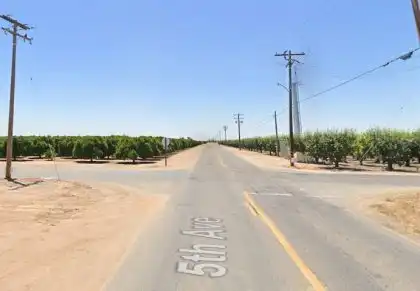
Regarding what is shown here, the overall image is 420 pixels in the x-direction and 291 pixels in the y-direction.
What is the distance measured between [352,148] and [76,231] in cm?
3646

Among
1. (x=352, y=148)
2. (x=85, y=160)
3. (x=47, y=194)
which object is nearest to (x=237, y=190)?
(x=47, y=194)

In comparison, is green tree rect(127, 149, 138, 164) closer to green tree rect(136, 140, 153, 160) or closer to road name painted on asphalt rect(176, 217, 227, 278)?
green tree rect(136, 140, 153, 160)

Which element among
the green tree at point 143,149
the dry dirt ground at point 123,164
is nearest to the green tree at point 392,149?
the dry dirt ground at point 123,164

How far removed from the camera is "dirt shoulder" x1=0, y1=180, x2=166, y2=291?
7.20 metres

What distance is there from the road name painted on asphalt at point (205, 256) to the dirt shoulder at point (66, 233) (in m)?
1.14

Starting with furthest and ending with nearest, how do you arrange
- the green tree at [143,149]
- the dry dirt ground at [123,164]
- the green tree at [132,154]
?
the green tree at [143,149]
the green tree at [132,154]
the dry dirt ground at [123,164]

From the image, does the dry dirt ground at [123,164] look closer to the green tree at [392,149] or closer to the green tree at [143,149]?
the green tree at [143,149]

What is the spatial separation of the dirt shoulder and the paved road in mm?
498

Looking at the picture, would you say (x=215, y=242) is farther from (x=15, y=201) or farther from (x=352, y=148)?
(x=352, y=148)

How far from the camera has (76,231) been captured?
36.9 ft

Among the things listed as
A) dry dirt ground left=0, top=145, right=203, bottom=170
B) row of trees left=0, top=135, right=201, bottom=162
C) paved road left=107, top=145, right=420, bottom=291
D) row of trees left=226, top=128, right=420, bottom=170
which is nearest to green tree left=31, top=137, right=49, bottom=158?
row of trees left=0, top=135, right=201, bottom=162

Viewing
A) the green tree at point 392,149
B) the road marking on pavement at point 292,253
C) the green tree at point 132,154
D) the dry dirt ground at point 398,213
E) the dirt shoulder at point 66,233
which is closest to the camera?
the road marking on pavement at point 292,253

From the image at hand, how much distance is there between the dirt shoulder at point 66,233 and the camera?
720 cm

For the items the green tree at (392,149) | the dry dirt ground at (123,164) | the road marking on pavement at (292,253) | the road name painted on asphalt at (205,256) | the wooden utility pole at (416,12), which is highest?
the wooden utility pole at (416,12)
